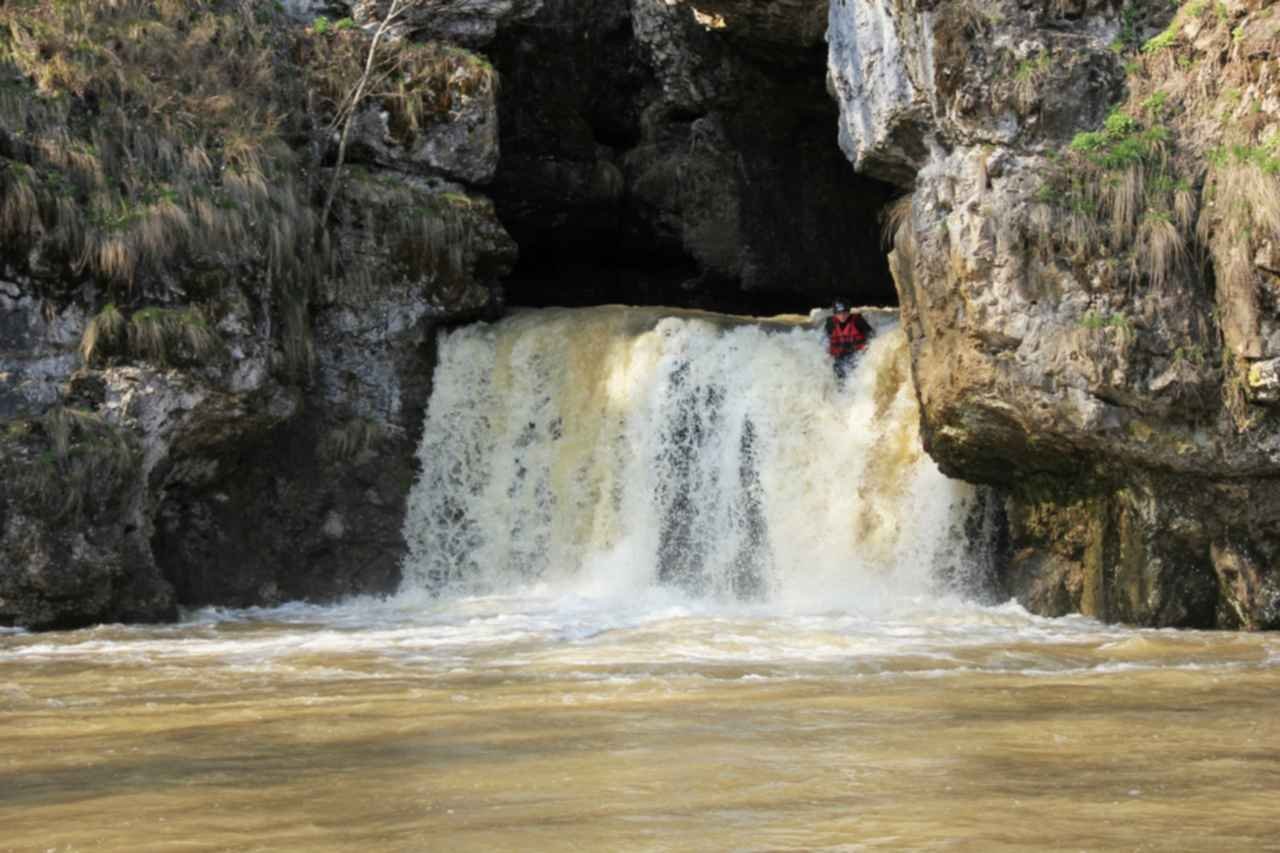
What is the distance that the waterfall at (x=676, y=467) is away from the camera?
45.1 ft

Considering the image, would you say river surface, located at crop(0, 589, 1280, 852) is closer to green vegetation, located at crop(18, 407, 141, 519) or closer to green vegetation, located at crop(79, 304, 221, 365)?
green vegetation, located at crop(18, 407, 141, 519)

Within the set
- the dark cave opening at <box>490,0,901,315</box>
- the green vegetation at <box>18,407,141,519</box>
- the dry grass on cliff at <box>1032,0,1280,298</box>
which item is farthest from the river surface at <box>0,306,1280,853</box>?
the dark cave opening at <box>490,0,901,315</box>

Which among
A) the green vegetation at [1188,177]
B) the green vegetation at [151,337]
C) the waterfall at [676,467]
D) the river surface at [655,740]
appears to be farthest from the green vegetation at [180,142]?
the green vegetation at [1188,177]

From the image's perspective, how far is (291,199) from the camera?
15.2m

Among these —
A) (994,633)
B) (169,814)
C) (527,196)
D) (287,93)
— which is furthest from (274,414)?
(169,814)

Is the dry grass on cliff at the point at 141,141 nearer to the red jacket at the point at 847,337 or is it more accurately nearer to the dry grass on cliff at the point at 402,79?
the dry grass on cliff at the point at 402,79

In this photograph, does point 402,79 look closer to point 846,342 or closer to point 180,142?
point 180,142

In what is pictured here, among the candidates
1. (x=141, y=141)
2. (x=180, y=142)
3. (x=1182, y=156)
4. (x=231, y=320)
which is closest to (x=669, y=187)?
(x=180, y=142)

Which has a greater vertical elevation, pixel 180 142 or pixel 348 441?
pixel 180 142

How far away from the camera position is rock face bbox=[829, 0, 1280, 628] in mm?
11430

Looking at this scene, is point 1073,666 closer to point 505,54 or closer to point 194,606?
point 194,606

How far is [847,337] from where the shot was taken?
1442cm

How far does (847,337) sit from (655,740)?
7.75 metres

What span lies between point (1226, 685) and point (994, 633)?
277cm
